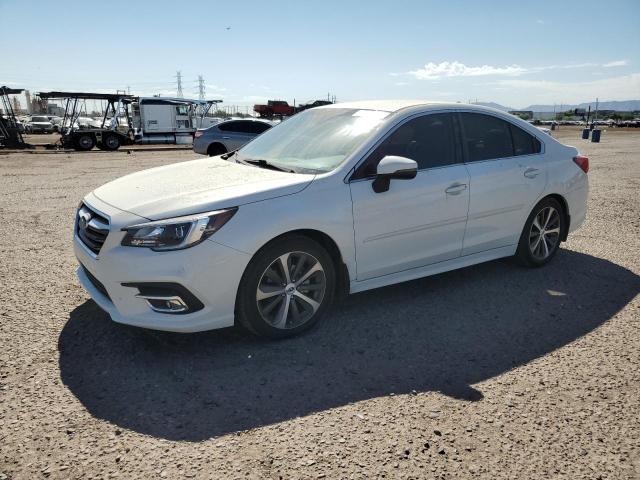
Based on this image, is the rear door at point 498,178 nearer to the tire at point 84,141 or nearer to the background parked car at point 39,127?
the tire at point 84,141

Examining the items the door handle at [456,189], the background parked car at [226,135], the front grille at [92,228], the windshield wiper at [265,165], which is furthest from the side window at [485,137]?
the background parked car at [226,135]

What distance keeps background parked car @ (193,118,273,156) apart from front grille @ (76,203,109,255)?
13.2 meters

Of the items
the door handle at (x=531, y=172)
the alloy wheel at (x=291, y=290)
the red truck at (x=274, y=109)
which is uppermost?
the red truck at (x=274, y=109)

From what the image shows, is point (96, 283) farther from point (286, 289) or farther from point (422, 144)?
point (422, 144)

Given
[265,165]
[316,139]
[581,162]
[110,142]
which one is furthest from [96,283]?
[110,142]

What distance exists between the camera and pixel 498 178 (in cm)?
455

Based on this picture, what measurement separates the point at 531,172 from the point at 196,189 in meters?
3.19

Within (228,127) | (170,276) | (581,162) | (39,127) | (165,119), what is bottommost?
(170,276)

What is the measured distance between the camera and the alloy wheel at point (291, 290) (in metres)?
3.44

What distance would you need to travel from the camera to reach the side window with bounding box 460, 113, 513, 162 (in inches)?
177

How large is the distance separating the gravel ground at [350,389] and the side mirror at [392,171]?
3.46ft

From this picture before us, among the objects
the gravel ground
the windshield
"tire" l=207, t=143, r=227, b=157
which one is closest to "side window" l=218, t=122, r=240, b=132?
"tire" l=207, t=143, r=227, b=157

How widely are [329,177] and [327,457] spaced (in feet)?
6.24

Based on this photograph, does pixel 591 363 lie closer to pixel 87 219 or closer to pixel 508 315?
pixel 508 315
